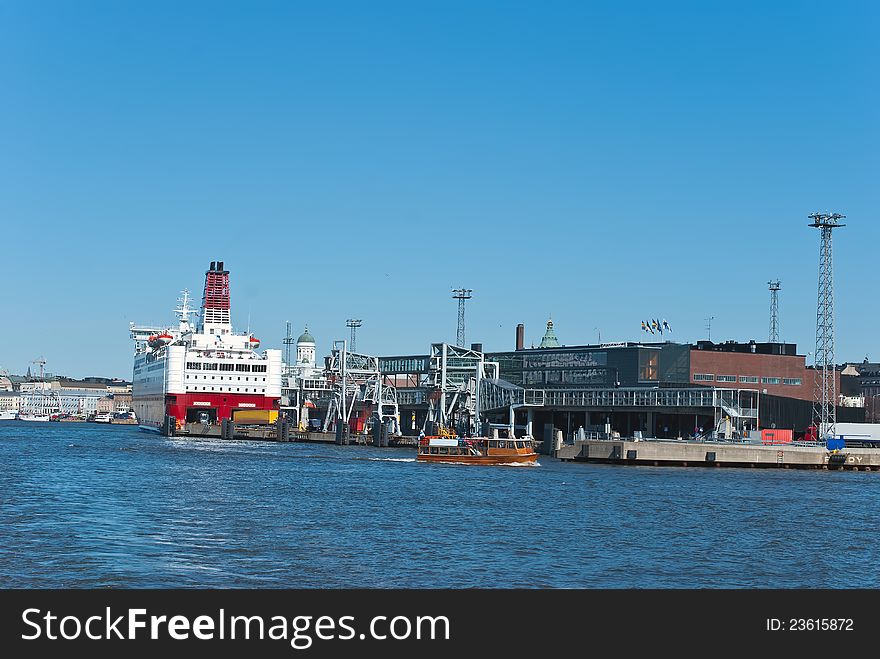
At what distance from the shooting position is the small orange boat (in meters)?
86.2

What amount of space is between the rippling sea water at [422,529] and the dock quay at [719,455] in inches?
520

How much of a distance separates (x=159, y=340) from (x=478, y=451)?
316ft

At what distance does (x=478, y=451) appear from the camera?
88.1 meters

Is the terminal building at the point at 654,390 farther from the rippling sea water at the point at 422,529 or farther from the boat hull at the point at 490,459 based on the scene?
the rippling sea water at the point at 422,529

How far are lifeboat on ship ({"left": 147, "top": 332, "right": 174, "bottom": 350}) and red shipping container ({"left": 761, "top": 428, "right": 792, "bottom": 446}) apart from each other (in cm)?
8978

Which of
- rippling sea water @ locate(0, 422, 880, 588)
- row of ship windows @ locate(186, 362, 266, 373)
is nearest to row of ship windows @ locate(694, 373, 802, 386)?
rippling sea water @ locate(0, 422, 880, 588)

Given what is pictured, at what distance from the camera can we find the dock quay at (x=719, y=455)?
92.0 meters

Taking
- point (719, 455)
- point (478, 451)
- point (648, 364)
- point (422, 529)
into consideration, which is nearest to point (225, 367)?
point (648, 364)

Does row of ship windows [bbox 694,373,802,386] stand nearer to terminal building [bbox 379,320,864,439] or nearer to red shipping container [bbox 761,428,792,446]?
terminal building [bbox 379,320,864,439]

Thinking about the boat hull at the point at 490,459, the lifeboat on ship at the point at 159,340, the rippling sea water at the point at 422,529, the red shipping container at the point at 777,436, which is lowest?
the rippling sea water at the point at 422,529

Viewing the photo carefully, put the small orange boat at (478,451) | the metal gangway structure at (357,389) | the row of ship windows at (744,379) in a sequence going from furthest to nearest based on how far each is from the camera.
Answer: the metal gangway structure at (357,389), the row of ship windows at (744,379), the small orange boat at (478,451)

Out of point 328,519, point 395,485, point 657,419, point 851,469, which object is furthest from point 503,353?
point 328,519

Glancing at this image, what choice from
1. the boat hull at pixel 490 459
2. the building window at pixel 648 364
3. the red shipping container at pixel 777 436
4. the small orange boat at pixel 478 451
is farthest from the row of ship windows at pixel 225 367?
the red shipping container at pixel 777 436
